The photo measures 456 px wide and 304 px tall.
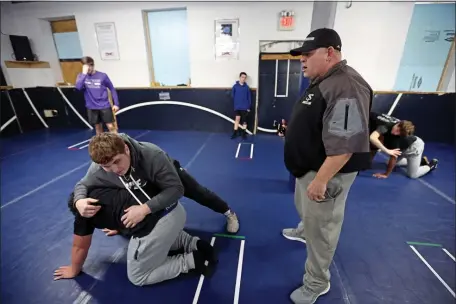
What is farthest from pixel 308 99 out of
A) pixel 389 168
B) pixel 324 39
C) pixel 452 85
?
pixel 452 85

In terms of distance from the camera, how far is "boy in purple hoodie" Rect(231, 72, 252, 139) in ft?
16.7

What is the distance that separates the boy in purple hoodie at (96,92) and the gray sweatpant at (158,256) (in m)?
3.32

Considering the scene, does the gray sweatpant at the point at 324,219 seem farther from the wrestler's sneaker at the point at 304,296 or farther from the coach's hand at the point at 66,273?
the coach's hand at the point at 66,273

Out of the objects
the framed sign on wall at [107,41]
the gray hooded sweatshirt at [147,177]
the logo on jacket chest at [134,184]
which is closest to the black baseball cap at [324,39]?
the gray hooded sweatshirt at [147,177]

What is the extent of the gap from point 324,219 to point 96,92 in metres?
4.47

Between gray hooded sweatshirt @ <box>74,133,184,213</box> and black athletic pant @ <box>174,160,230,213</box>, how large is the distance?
377 mm

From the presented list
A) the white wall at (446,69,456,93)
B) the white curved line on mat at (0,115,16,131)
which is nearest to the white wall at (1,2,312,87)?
the white curved line on mat at (0,115,16,131)

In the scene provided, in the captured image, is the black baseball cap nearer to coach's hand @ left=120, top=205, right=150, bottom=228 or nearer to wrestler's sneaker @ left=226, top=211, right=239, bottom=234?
coach's hand @ left=120, top=205, right=150, bottom=228

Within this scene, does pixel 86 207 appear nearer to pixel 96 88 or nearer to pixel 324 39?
pixel 324 39

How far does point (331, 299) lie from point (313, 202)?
0.81 meters

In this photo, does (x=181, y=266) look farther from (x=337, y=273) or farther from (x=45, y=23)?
(x=45, y=23)

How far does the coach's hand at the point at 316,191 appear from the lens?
116 cm

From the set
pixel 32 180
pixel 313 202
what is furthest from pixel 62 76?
pixel 313 202

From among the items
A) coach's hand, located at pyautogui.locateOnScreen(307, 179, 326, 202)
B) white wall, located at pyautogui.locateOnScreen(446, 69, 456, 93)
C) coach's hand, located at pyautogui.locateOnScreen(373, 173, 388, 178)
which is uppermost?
white wall, located at pyautogui.locateOnScreen(446, 69, 456, 93)
